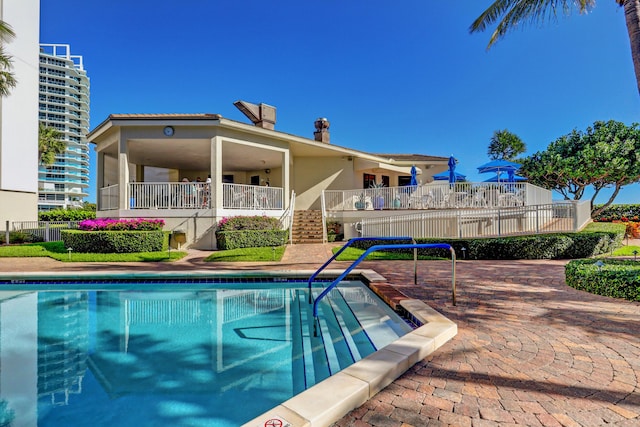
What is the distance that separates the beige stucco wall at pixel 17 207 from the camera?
20.5 m

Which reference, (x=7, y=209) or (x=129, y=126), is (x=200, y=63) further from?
(x=7, y=209)

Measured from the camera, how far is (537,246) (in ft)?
34.6

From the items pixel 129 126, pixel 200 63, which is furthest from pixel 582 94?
pixel 129 126

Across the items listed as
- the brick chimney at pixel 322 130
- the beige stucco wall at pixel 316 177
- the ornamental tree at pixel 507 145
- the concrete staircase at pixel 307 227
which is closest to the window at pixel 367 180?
the beige stucco wall at pixel 316 177

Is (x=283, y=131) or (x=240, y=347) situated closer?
(x=240, y=347)

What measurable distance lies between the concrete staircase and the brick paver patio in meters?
9.93

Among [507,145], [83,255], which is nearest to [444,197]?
[83,255]

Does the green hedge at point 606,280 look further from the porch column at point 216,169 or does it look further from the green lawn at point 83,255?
the porch column at point 216,169

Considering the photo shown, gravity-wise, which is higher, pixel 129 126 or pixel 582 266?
pixel 129 126

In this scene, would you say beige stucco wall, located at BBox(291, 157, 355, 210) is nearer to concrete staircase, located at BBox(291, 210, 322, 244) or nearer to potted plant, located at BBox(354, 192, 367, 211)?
concrete staircase, located at BBox(291, 210, 322, 244)

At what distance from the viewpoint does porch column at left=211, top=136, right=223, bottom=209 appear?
13570 mm

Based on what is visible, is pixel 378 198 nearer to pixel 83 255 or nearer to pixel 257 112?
pixel 257 112

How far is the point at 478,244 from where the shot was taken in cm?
1093

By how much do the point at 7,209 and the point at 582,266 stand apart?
29.6 m
